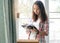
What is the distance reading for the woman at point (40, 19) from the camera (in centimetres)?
193

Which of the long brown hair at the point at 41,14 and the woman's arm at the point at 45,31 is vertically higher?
the long brown hair at the point at 41,14

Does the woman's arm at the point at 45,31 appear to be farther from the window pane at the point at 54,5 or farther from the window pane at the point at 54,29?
the window pane at the point at 54,5

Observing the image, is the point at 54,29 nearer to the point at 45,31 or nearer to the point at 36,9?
the point at 45,31

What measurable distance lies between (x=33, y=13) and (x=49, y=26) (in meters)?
0.27

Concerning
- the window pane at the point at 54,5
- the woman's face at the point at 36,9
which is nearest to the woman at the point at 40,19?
the woman's face at the point at 36,9

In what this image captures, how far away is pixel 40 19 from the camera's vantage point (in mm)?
1950

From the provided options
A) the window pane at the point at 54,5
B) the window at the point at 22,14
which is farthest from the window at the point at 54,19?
the window at the point at 22,14

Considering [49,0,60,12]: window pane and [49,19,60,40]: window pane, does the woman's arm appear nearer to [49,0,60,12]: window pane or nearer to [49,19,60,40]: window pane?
[49,19,60,40]: window pane

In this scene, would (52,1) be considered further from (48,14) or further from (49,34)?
(49,34)

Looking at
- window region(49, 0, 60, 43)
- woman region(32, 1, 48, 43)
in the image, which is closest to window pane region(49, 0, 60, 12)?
window region(49, 0, 60, 43)

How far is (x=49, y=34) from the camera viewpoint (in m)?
1.94

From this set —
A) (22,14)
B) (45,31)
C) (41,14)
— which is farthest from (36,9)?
(45,31)

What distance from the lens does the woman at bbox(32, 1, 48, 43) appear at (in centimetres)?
193

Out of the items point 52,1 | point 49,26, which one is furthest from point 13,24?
point 52,1
